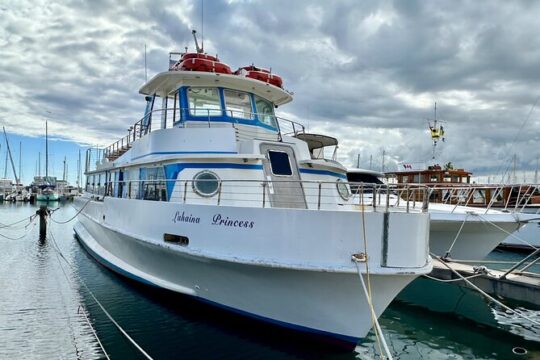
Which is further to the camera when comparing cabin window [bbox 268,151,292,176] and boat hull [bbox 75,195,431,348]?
cabin window [bbox 268,151,292,176]

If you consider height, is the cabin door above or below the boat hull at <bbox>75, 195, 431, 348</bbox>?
above

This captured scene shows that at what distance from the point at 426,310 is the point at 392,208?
352 cm

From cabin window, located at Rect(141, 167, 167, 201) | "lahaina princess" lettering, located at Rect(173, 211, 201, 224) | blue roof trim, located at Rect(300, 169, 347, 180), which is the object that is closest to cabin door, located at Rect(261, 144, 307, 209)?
blue roof trim, located at Rect(300, 169, 347, 180)

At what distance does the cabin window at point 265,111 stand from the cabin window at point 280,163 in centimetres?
174

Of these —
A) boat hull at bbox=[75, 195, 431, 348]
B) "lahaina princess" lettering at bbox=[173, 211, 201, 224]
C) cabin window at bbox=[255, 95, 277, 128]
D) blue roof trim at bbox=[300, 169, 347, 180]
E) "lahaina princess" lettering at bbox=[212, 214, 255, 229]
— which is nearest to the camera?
boat hull at bbox=[75, 195, 431, 348]

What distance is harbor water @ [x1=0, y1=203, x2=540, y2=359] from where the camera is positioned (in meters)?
6.77

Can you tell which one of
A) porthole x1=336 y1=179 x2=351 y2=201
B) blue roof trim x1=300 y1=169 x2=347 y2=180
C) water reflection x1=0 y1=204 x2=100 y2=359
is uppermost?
blue roof trim x1=300 y1=169 x2=347 y2=180

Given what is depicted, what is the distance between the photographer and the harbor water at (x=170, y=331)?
6.77 m

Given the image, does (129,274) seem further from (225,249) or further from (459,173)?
(459,173)

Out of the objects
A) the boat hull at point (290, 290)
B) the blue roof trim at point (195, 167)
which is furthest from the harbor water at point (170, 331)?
the blue roof trim at point (195, 167)

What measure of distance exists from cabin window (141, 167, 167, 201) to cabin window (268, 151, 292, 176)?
2369 mm

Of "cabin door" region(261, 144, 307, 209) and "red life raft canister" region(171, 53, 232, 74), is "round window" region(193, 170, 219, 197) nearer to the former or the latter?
"cabin door" region(261, 144, 307, 209)

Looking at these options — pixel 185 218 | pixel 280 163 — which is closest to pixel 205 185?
pixel 185 218

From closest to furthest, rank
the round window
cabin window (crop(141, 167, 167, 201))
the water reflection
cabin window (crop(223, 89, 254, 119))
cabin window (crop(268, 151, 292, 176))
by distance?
1. the water reflection
2. the round window
3. cabin window (crop(268, 151, 292, 176))
4. cabin window (crop(141, 167, 167, 201))
5. cabin window (crop(223, 89, 254, 119))
